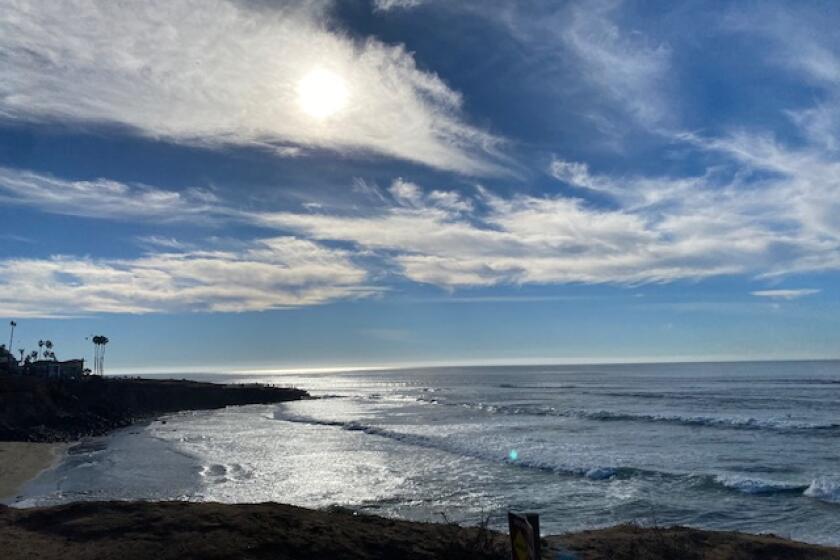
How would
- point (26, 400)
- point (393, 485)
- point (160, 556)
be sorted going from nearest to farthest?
point (160, 556) < point (393, 485) < point (26, 400)

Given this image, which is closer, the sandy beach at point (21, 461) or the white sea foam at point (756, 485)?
the white sea foam at point (756, 485)

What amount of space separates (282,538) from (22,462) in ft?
87.9

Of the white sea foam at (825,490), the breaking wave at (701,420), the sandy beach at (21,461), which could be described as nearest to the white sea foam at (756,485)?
the white sea foam at (825,490)

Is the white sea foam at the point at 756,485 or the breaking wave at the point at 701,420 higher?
the breaking wave at the point at 701,420

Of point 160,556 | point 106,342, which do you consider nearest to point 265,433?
point 160,556

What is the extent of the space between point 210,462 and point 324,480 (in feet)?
27.3

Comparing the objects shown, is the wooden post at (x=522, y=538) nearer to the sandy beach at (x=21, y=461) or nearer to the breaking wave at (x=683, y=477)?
the breaking wave at (x=683, y=477)

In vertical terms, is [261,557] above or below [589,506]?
above

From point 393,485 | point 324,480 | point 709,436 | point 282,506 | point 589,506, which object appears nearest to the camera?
point 282,506

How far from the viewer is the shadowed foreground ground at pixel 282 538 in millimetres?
9930

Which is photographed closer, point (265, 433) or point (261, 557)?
point (261, 557)

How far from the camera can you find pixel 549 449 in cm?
3102

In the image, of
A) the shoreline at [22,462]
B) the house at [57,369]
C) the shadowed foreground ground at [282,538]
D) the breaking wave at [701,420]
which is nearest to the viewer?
the shadowed foreground ground at [282,538]

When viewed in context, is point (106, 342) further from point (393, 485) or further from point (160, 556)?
point (160, 556)
